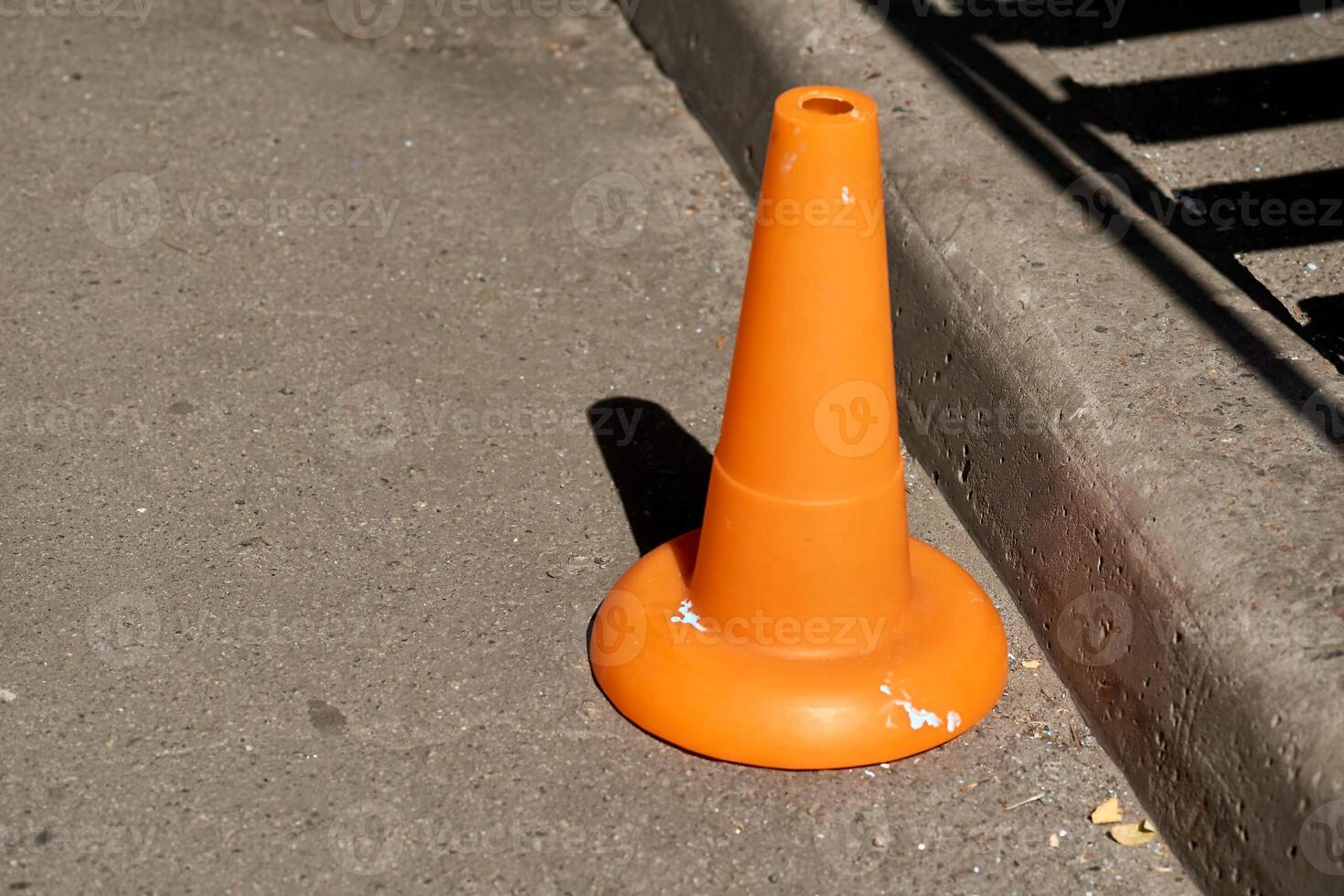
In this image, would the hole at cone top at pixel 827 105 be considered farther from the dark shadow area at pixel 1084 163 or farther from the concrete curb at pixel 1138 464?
the dark shadow area at pixel 1084 163

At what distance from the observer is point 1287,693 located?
2.46 metres

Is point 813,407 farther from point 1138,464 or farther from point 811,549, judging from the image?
point 1138,464

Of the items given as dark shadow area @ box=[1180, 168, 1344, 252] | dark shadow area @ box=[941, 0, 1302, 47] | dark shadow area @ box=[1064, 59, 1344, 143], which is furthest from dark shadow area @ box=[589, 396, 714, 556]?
dark shadow area @ box=[941, 0, 1302, 47]

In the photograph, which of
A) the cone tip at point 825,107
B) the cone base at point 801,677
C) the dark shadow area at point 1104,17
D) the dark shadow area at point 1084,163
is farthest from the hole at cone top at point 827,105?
the dark shadow area at point 1104,17

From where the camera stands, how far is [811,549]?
2895 mm

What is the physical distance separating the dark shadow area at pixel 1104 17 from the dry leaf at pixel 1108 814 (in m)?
2.72

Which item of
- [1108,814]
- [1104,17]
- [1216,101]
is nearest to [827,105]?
[1108,814]

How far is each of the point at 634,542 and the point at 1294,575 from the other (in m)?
1.46

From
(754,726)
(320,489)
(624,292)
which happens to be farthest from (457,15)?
(754,726)

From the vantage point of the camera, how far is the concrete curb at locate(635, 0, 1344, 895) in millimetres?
2518

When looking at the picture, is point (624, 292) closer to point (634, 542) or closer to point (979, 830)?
point (634, 542)

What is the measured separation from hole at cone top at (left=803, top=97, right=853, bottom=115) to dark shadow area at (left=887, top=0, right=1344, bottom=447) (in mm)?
1085

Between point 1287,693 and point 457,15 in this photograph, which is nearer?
point 1287,693

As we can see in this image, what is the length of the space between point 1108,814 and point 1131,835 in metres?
0.06
